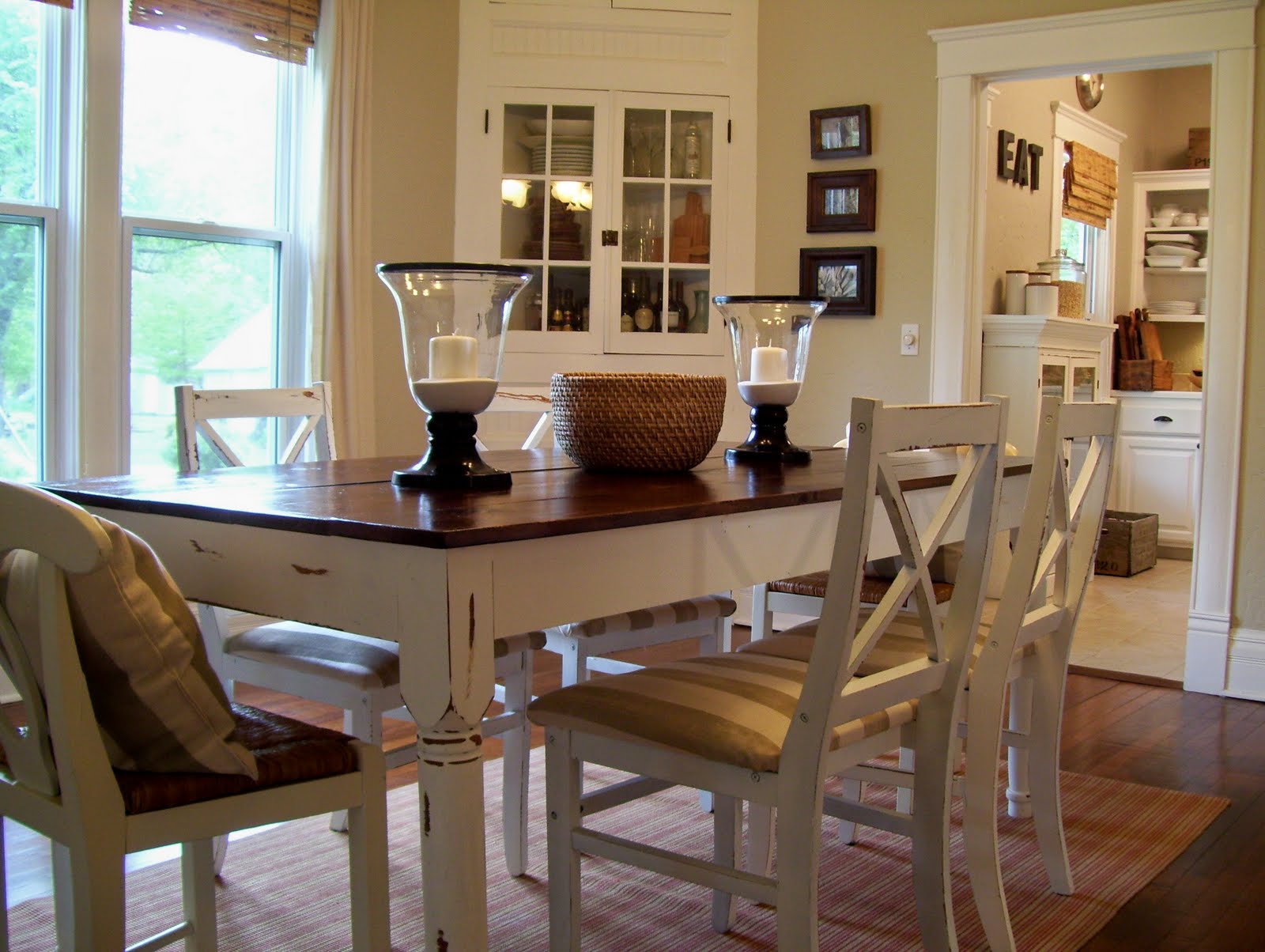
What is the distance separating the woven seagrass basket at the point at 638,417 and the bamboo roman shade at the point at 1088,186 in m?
4.93

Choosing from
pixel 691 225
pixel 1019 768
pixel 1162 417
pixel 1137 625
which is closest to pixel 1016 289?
pixel 1137 625

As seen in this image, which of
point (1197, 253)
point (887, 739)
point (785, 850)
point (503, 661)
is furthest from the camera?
point (1197, 253)

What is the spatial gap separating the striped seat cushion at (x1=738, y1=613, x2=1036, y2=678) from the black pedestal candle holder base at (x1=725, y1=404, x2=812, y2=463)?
0.36m

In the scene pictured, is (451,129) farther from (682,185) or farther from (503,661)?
(503,661)

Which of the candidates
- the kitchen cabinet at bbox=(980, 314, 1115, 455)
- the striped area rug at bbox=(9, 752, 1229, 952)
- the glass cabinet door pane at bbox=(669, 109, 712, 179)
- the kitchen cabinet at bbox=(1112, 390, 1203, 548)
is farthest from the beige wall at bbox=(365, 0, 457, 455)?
the kitchen cabinet at bbox=(1112, 390, 1203, 548)

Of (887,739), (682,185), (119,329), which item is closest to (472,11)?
(682,185)

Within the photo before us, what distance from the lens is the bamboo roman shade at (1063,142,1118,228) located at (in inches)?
251

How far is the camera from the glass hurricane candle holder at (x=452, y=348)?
176cm

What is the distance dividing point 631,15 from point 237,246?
1.62m

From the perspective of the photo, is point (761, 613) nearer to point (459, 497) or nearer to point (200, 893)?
point (459, 497)

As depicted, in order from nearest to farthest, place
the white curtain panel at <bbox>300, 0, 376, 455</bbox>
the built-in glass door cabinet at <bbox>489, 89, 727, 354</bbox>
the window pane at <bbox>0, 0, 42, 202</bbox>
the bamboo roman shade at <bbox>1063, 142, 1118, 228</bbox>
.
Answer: the window pane at <bbox>0, 0, 42, 202</bbox>
the white curtain panel at <bbox>300, 0, 376, 455</bbox>
the built-in glass door cabinet at <bbox>489, 89, 727, 354</bbox>
the bamboo roman shade at <bbox>1063, 142, 1118, 228</bbox>

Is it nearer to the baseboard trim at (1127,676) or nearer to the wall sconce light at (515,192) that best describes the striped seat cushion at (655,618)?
the baseboard trim at (1127,676)

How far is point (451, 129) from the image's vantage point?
4.56m

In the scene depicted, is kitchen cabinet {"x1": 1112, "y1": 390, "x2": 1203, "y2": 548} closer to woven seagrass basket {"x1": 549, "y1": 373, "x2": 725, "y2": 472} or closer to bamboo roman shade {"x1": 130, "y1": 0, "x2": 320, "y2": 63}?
bamboo roman shade {"x1": 130, "y1": 0, "x2": 320, "y2": 63}
